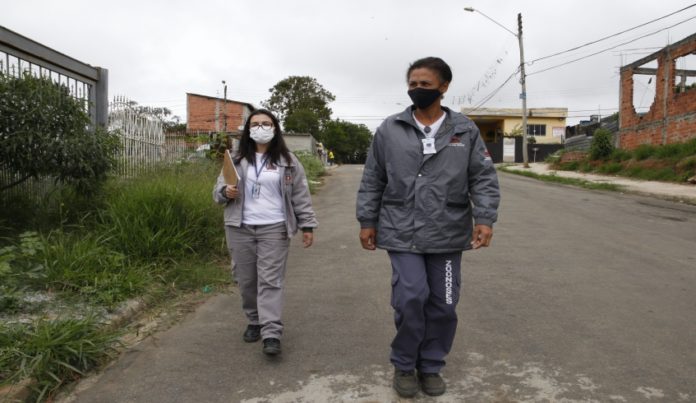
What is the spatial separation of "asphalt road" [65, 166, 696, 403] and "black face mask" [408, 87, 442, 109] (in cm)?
155

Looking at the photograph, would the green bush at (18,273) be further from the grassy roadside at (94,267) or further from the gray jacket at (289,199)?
the gray jacket at (289,199)

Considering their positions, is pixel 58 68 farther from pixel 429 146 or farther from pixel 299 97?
pixel 299 97

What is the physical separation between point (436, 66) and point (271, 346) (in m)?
1.93

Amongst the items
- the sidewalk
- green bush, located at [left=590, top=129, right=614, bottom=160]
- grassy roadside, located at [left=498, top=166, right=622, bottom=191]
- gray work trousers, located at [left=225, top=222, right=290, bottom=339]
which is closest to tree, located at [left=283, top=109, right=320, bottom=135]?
grassy roadside, located at [left=498, top=166, right=622, bottom=191]

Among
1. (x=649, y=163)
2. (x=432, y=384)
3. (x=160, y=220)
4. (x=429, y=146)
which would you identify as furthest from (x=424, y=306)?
(x=649, y=163)

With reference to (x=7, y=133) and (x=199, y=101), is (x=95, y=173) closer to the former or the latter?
(x=7, y=133)

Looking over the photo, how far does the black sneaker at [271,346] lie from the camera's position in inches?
137

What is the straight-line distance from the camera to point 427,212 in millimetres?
2938

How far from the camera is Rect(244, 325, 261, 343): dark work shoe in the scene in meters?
3.86

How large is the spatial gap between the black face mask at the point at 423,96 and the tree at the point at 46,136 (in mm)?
3957

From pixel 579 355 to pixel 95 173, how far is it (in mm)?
4956

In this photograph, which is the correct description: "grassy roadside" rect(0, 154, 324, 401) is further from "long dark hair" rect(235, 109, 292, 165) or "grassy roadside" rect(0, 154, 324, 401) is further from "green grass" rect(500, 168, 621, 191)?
"green grass" rect(500, 168, 621, 191)

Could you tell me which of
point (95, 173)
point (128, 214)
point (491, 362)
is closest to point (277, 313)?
point (491, 362)

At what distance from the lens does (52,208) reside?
6.44m
